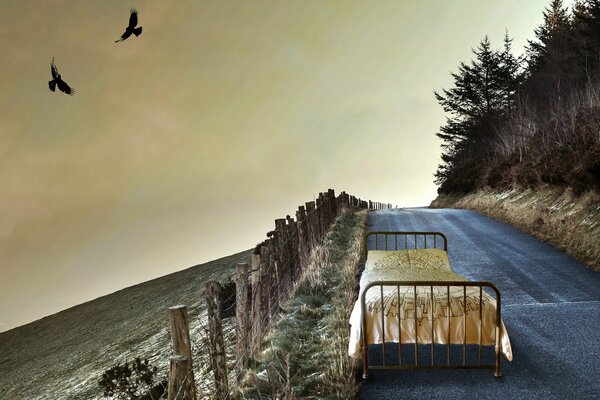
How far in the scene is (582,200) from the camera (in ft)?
39.0

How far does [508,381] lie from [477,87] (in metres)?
40.1

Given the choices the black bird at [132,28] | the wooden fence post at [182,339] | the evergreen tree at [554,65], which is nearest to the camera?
the wooden fence post at [182,339]

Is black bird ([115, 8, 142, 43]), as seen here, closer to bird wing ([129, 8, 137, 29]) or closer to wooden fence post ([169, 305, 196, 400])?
bird wing ([129, 8, 137, 29])

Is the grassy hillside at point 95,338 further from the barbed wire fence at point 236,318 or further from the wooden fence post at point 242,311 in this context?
the wooden fence post at point 242,311

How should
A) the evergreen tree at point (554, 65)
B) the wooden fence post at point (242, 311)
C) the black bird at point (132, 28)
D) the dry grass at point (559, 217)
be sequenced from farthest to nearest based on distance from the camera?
the evergreen tree at point (554, 65) → the dry grass at point (559, 217) → the wooden fence post at point (242, 311) → the black bird at point (132, 28)

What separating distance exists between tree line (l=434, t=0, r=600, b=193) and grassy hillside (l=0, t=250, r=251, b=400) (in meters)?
11.0

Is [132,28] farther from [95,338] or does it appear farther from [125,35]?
[95,338]

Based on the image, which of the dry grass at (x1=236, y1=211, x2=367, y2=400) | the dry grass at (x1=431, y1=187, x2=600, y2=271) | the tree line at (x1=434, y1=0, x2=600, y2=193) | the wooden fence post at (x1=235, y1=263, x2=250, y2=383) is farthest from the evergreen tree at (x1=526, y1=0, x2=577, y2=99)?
the wooden fence post at (x1=235, y1=263, x2=250, y2=383)

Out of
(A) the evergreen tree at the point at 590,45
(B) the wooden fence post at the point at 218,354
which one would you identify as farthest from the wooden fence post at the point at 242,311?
(A) the evergreen tree at the point at 590,45

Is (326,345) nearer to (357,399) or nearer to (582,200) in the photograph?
(357,399)

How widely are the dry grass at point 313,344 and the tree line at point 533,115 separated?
749 cm

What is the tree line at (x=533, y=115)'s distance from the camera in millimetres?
14070

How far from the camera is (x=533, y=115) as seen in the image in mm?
21906

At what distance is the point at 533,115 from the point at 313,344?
19890 millimetres
